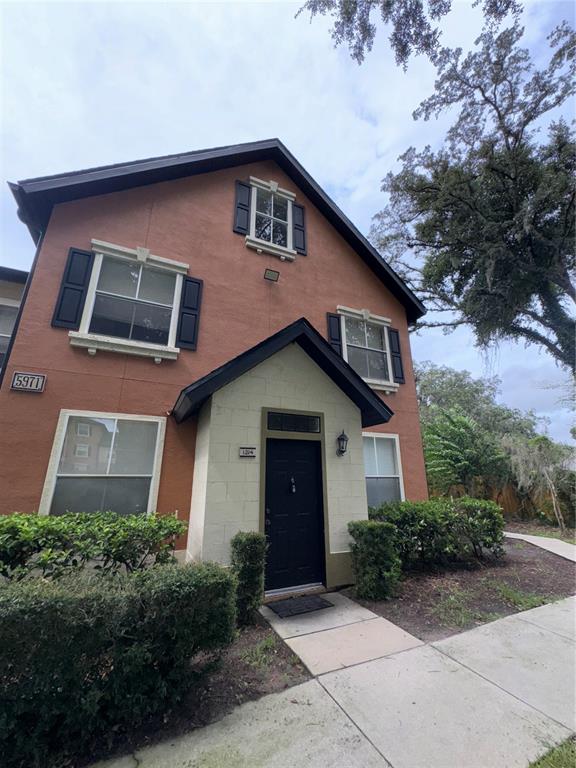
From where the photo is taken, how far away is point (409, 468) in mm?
8086

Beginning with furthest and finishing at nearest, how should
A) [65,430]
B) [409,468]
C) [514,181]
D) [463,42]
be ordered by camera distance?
[514,181]
[463,42]
[409,468]
[65,430]

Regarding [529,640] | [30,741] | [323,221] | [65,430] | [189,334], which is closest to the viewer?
[30,741]

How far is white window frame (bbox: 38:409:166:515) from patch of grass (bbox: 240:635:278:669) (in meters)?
2.63

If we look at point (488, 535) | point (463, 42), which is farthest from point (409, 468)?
point (463, 42)

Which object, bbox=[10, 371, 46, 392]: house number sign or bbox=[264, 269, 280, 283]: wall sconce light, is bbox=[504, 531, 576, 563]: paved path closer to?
bbox=[264, 269, 280, 283]: wall sconce light

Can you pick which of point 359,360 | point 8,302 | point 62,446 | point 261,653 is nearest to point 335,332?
point 359,360

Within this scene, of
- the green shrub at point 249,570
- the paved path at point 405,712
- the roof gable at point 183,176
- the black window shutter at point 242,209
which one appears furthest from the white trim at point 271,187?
the paved path at point 405,712

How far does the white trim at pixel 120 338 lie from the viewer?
219 inches

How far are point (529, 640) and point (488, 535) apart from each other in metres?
3.18

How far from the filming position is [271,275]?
7609mm

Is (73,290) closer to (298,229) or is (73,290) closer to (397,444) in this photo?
(298,229)

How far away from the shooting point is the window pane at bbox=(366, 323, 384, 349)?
8.98 metres

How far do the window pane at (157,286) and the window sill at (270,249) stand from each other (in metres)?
2.11

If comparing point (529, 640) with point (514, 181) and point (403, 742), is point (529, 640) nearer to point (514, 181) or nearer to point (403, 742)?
point (403, 742)
